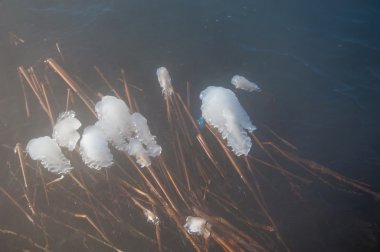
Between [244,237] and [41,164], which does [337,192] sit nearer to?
[244,237]

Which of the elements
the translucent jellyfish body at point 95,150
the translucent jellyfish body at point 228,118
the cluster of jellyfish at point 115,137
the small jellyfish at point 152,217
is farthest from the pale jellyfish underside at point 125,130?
the translucent jellyfish body at point 228,118

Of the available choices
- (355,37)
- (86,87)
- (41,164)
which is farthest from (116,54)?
(355,37)

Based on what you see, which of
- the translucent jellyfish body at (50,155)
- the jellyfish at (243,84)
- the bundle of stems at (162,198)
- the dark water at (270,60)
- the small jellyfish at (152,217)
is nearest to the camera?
the bundle of stems at (162,198)

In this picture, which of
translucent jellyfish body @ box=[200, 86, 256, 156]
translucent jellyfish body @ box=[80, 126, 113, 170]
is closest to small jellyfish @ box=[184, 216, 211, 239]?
translucent jellyfish body @ box=[200, 86, 256, 156]

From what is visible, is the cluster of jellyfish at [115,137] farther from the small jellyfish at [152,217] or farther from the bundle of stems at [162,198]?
the bundle of stems at [162,198]

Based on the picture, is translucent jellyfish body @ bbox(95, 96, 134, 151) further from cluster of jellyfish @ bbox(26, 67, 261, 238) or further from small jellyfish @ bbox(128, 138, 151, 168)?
small jellyfish @ bbox(128, 138, 151, 168)

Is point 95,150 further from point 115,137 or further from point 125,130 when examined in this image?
point 125,130

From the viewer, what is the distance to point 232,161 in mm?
5699

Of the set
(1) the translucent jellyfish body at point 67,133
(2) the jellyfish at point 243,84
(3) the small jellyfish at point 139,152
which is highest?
(1) the translucent jellyfish body at point 67,133

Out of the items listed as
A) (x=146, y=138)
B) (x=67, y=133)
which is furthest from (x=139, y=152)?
(x=67, y=133)

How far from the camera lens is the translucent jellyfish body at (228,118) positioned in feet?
18.1

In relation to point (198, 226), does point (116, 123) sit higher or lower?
higher

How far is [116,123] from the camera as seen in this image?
541 centimetres

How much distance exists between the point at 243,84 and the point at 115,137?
3718 mm
